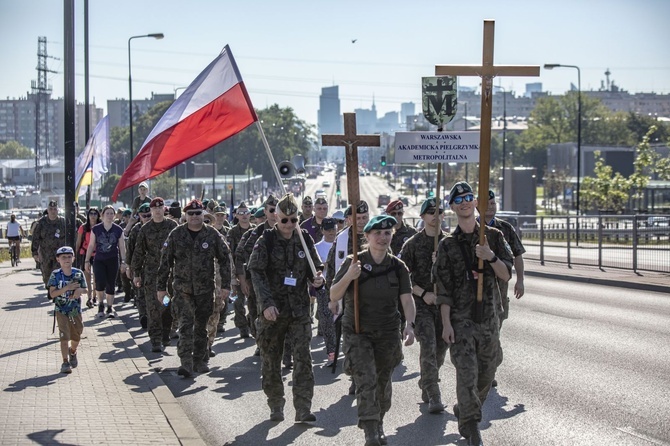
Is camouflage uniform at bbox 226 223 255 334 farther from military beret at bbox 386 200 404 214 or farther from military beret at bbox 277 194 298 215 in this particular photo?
military beret at bbox 277 194 298 215

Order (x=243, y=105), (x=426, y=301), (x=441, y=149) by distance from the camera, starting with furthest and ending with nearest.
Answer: (x=441, y=149), (x=243, y=105), (x=426, y=301)

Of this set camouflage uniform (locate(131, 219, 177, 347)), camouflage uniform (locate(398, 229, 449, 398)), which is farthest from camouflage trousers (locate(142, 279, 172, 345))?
camouflage uniform (locate(398, 229, 449, 398))

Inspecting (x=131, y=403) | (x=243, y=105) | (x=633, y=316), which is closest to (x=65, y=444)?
(x=131, y=403)

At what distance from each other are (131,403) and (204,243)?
98.1 inches

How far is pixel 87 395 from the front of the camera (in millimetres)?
9930

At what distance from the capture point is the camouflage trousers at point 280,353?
29.7 ft

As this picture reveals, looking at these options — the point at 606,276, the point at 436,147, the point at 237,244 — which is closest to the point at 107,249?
the point at 237,244

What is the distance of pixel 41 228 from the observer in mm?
19031

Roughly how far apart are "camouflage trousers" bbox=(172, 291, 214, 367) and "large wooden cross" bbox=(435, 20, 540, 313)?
4478 mm

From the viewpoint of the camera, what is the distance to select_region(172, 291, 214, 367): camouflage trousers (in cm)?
1151

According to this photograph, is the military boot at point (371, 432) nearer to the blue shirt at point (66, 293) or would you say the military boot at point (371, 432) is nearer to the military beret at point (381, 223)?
the military beret at point (381, 223)

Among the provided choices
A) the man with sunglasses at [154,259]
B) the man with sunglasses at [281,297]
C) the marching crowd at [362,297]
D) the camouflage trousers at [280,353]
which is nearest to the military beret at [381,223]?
the marching crowd at [362,297]

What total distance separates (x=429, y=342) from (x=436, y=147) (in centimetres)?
402

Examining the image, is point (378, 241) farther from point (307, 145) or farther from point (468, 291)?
point (307, 145)
